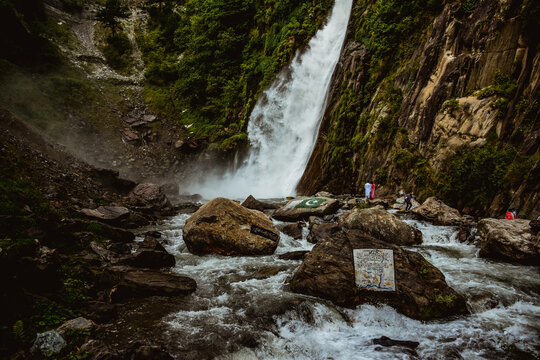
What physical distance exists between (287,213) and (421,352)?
33.4 feet

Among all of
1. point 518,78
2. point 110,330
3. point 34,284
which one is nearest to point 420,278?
point 110,330

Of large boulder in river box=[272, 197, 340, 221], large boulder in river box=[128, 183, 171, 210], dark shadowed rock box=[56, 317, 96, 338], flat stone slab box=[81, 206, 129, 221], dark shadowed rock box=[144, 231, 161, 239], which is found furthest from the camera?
large boulder in river box=[128, 183, 171, 210]

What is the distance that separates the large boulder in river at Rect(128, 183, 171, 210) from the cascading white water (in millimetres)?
8984

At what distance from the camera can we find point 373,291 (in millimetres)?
6504

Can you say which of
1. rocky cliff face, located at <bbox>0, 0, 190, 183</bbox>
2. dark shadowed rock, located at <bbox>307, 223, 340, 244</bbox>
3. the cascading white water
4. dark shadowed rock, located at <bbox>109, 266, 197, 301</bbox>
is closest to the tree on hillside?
rocky cliff face, located at <bbox>0, 0, 190, 183</bbox>

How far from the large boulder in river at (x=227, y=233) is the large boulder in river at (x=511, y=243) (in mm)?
6745

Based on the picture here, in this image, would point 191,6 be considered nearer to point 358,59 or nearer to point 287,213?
point 358,59

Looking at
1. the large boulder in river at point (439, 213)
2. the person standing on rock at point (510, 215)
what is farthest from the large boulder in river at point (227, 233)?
the person standing on rock at point (510, 215)

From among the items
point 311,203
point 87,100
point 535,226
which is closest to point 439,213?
point 535,226

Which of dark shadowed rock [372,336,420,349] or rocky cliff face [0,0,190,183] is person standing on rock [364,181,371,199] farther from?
rocky cliff face [0,0,190,183]

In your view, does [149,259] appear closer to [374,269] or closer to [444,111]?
[374,269]

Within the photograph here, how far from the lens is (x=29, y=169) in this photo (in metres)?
12.2

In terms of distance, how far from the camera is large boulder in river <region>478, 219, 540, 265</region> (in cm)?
853

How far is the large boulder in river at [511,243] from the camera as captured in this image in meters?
8.53
